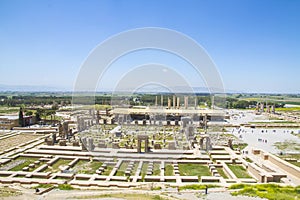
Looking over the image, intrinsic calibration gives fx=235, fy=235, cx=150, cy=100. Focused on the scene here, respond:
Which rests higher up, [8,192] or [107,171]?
[8,192]

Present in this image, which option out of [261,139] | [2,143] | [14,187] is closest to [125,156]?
[14,187]

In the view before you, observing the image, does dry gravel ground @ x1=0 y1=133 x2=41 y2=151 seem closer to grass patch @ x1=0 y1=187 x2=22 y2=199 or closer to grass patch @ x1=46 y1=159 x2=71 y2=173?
grass patch @ x1=46 y1=159 x2=71 y2=173

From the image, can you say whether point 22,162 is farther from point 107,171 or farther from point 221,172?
point 221,172

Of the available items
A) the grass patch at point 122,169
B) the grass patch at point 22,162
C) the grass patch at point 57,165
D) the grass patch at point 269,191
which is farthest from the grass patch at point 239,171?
the grass patch at point 22,162

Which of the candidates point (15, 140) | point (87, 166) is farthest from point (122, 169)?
point (15, 140)

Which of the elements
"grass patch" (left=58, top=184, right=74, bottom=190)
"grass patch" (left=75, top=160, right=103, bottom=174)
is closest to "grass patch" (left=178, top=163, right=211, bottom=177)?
"grass patch" (left=75, top=160, right=103, bottom=174)
